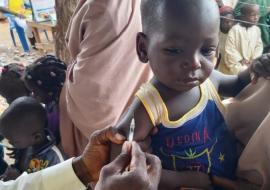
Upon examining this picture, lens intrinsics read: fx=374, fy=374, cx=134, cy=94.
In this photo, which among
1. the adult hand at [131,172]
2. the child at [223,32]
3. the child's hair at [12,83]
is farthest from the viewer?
the child at [223,32]

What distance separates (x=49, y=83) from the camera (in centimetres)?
143

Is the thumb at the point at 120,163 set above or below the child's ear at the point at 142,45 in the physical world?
below

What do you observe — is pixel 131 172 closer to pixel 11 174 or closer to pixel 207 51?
pixel 207 51

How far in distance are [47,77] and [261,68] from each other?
0.85m

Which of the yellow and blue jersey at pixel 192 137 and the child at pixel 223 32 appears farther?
the child at pixel 223 32

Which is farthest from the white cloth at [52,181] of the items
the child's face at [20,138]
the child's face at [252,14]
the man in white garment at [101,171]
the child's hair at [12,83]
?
the child's face at [252,14]

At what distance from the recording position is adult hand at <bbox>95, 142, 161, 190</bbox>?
2.01ft

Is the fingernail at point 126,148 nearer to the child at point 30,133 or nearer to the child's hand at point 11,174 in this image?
the child at point 30,133

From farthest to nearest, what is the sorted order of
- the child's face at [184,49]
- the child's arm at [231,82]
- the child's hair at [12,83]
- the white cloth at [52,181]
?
the child's hair at [12,83] < the white cloth at [52,181] < the child's arm at [231,82] < the child's face at [184,49]

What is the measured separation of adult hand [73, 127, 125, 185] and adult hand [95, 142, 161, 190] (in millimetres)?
121

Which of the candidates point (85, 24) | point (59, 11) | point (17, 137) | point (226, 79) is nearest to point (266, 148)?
point (226, 79)

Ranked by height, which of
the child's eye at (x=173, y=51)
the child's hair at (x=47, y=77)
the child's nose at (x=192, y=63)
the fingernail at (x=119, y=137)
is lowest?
the child's hair at (x=47, y=77)

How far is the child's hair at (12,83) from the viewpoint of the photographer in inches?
63.2

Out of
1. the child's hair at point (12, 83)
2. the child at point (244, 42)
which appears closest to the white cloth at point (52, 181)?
the child's hair at point (12, 83)
